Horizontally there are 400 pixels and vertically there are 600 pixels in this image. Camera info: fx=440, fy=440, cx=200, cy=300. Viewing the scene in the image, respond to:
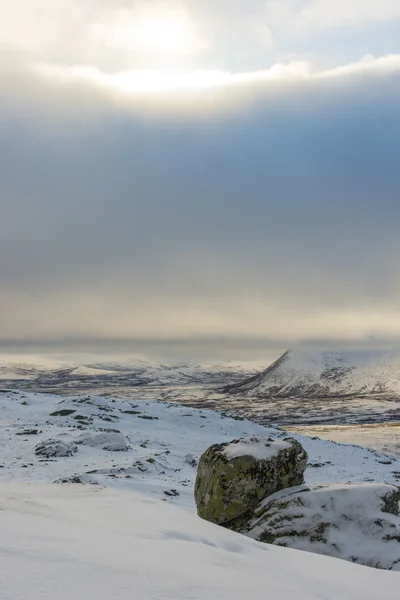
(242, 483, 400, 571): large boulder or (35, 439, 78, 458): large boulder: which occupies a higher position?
(242, 483, 400, 571): large boulder

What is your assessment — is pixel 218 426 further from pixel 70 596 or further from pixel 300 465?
pixel 70 596

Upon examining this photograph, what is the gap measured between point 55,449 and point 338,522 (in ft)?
66.9

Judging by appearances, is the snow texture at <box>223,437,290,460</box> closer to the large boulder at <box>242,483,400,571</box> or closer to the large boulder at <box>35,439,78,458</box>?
the large boulder at <box>242,483,400,571</box>

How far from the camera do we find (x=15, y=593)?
149 inches

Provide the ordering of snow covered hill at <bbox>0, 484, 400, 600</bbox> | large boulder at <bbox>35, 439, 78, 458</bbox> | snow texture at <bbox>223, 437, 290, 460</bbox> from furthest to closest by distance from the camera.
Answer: large boulder at <bbox>35, 439, 78, 458</bbox>, snow texture at <bbox>223, 437, 290, 460</bbox>, snow covered hill at <bbox>0, 484, 400, 600</bbox>

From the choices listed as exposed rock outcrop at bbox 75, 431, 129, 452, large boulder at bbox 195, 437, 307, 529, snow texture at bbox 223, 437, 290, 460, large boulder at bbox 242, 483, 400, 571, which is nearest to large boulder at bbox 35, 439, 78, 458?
exposed rock outcrop at bbox 75, 431, 129, 452

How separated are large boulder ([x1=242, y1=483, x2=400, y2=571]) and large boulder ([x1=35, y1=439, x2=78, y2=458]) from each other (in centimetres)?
1778

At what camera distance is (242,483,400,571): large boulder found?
10047mm

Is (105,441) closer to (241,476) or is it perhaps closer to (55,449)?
(55,449)

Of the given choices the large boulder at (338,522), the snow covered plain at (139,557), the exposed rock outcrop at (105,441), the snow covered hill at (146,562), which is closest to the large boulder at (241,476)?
the large boulder at (338,522)

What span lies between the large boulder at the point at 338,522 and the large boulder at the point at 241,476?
444 mm

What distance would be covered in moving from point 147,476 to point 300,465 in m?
11.9

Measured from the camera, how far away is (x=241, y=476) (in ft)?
40.3

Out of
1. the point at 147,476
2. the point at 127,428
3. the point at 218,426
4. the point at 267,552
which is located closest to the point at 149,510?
the point at 267,552
